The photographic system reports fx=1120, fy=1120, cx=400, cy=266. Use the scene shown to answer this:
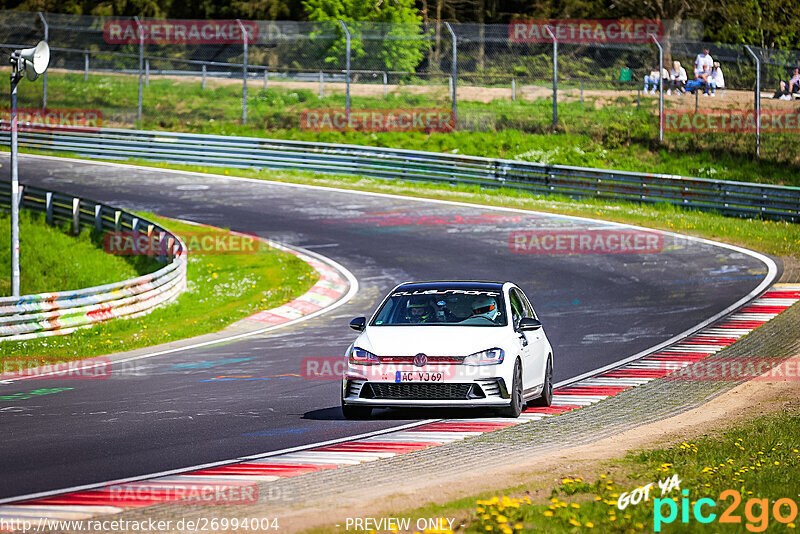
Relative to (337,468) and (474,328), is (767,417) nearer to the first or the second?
(474,328)

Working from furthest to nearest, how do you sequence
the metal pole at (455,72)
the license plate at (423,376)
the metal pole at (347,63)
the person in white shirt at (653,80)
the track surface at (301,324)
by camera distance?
the person in white shirt at (653,80)
the metal pole at (347,63)
the metal pole at (455,72)
the license plate at (423,376)
the track surface at (301,324)

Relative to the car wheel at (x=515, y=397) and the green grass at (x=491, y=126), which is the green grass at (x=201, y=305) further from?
the green grass at (x=491, y=126)

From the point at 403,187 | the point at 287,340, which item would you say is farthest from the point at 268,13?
the point at 287,340

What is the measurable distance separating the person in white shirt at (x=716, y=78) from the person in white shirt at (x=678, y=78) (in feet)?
2.56

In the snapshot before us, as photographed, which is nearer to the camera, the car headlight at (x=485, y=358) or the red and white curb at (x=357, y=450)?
the red and white curb at (x=357, y=450)

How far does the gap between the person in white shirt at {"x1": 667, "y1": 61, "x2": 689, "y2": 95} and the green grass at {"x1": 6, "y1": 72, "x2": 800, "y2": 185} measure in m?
1.09

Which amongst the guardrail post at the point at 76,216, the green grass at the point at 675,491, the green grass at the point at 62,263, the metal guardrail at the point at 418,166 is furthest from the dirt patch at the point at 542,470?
the guardrail post at the point at 76,216

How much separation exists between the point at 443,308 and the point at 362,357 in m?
1.41

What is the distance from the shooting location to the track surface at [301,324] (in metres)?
10.5

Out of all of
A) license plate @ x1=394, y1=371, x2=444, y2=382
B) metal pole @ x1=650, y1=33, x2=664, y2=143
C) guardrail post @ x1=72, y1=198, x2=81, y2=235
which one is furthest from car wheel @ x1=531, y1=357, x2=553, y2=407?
metal pole @ x1=650, y1=33, x2=664, y2=143

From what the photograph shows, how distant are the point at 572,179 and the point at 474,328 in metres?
21.6

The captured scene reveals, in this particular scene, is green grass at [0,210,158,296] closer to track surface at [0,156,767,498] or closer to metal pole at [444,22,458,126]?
track surface at [0,156,767,498]

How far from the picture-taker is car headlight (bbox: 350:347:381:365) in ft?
37.1

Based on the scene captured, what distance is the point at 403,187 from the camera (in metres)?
35.6
